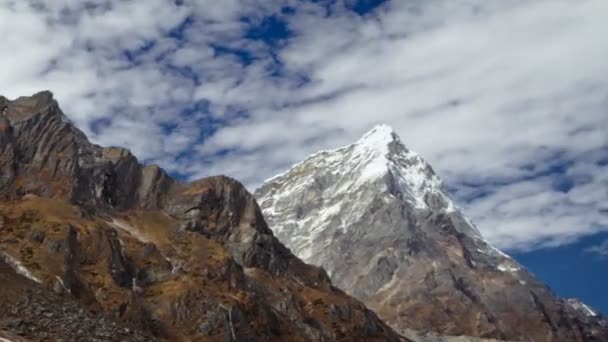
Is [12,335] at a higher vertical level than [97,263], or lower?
lower

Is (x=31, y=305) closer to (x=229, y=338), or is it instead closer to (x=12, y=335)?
(x=12, y=335)

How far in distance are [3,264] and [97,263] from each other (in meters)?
38.4

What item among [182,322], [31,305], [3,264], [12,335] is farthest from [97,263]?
[12,335]

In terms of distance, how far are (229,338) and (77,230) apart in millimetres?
40138

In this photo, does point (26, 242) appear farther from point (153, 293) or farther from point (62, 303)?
point (62, 303)

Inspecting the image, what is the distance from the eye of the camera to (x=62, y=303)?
139 metres

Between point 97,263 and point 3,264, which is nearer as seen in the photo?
point 3,264

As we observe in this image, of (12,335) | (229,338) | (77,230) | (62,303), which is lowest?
(12,335)

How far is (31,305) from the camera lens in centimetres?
13025

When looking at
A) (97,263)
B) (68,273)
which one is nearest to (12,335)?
(68,273)

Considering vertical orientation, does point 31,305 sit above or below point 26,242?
below

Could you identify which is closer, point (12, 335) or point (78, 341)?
point (12, 335)

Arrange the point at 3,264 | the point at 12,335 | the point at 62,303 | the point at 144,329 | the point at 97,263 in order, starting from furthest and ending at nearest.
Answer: the point at 97,263
the point at 144,329
the point at 3,264
the point at 62,303
the point at 12,335

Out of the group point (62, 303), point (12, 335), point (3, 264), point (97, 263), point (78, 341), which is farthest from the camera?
point (97, 263)
